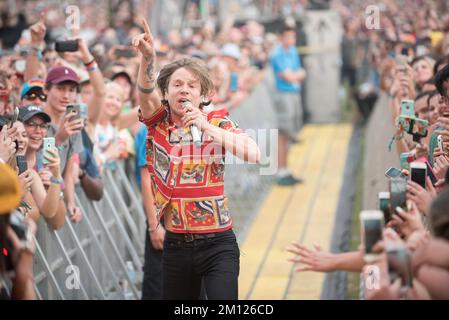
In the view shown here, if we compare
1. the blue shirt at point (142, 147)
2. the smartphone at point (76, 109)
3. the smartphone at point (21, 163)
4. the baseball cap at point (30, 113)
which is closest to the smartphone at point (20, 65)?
the blue shirt at point (142, 147)

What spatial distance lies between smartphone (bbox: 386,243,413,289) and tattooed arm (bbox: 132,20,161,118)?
7.51 ft

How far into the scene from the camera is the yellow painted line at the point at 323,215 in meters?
9.98

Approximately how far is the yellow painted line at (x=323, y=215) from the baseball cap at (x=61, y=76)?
2359 millimetres

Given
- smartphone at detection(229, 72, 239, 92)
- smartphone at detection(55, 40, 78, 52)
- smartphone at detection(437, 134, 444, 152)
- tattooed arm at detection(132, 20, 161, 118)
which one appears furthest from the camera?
smartphone at detection(229, 72, 239, 92)

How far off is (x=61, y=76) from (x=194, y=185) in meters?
2.44

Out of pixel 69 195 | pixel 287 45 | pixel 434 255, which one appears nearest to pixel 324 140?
pixel 287 45

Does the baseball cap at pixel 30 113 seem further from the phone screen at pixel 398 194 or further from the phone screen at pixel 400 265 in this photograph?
the phone screen at pixel 400 265

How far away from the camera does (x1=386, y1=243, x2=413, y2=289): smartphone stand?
4.10 m

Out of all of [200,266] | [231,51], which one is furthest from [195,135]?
[231,51]

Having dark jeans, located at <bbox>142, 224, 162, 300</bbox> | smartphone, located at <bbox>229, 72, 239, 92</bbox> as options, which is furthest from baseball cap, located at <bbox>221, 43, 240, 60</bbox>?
dark jeans, located at <bbox>142, 224, 162, 300</bbox>

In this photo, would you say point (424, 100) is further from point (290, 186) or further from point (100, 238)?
point (290, 186)

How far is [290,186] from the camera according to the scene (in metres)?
16.0

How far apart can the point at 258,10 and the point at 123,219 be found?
17.5 meters

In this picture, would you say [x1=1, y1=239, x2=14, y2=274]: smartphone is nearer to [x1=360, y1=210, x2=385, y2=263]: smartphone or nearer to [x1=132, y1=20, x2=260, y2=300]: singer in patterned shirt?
[x1=360, y1=210, x2=385, y2=263]: smartphone
